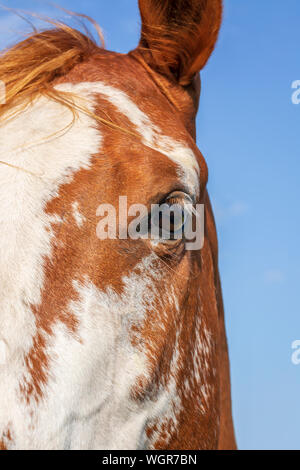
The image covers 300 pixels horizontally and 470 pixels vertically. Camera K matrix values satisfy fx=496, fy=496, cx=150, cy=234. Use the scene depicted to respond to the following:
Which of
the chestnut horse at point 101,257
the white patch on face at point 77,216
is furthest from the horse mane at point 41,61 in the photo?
the white patch on face at point 77,216

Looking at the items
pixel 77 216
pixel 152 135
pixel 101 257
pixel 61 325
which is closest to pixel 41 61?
pixel 152 135

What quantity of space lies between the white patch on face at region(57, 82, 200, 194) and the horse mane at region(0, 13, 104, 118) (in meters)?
0.11

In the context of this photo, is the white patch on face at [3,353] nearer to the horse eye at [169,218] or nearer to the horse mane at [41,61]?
the horse eye at [169,218]

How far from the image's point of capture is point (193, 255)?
7.09 ft

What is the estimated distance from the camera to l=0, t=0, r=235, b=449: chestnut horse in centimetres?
143

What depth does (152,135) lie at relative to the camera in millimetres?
2031

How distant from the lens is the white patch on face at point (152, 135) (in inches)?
77.9

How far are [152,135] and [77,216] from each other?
1.95 ft

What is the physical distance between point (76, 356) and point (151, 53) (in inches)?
63.9

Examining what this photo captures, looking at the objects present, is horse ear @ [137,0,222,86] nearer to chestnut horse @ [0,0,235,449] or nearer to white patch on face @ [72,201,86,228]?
chestnut horse @ [0,0,235,449]

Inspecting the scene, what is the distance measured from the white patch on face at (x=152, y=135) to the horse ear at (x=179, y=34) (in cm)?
45

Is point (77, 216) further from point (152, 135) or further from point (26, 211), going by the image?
point (152, 135)

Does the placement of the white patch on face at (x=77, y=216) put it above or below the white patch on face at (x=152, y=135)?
below

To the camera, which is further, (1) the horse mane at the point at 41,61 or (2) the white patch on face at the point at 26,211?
(1) the horse mane at the point at 41,61
